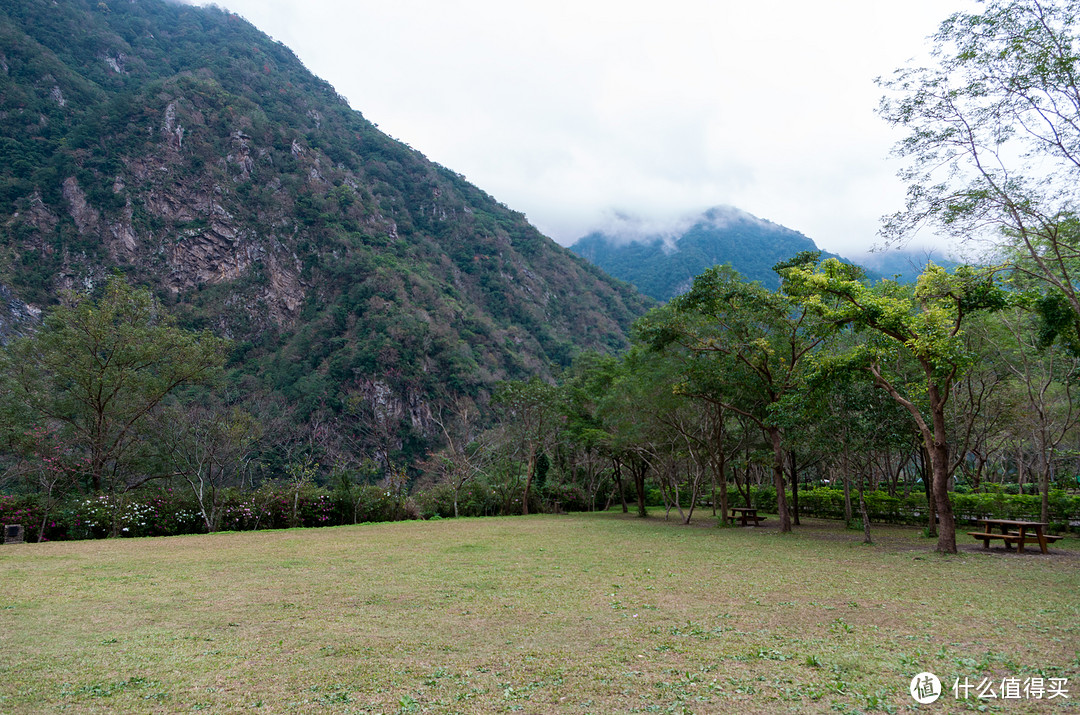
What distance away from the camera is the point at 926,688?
4.04m

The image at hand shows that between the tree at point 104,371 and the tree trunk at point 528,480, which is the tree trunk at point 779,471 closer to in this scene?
the tree trunk at point 528,480

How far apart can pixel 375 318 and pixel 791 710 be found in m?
53.7

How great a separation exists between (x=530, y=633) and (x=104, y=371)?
20576 millimetres

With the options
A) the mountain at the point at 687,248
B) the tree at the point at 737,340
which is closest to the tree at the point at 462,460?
the tree at the point at 737,340

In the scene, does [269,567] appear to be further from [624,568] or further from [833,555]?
[833,555]

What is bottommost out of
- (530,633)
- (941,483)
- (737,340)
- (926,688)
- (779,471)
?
(530,633)

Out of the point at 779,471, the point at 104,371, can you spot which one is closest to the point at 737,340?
the point at 779,471

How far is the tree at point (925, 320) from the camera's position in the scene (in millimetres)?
10680

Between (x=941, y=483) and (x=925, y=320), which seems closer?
(x=925, y=320)

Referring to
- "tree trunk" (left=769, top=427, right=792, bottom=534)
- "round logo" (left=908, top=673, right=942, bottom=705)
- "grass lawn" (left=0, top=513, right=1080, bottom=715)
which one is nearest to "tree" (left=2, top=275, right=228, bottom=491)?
"grass lawn" (left=0, top=513, right=1080, bottom=715)

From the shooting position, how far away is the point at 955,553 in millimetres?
11445

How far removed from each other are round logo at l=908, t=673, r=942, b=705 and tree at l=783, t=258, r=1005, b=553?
8.39m

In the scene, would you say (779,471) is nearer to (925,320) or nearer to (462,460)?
(925,320)

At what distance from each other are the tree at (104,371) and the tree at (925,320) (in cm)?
2157
